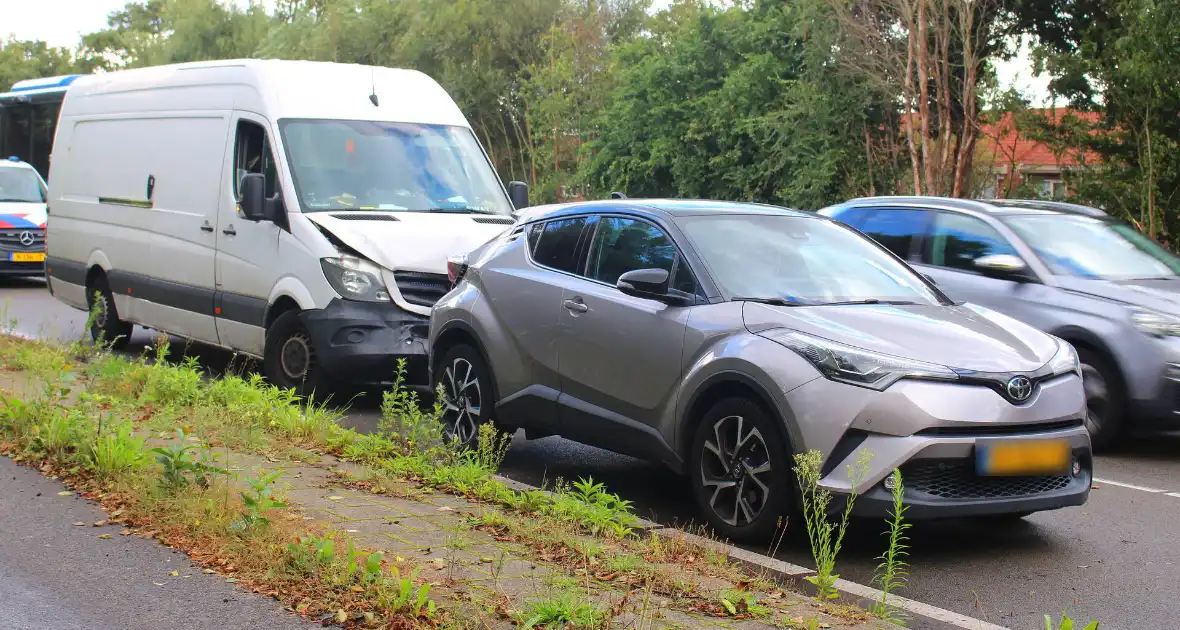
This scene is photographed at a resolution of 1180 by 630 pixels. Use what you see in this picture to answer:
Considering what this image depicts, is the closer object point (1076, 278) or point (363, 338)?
point (1076, 278)

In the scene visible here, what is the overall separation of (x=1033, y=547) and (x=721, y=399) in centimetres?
167

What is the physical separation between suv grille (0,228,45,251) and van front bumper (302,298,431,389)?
14.2 metres

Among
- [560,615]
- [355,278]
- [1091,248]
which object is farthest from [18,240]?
[560,615]

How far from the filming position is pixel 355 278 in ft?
31.4

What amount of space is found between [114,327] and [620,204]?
24.2 feet

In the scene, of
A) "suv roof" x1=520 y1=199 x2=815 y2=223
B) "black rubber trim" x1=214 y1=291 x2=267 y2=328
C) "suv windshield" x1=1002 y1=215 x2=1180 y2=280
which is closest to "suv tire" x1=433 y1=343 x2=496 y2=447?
"suv roof" x1=520 y1=199 x2=815 y2=223

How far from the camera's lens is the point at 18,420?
25.0 feet

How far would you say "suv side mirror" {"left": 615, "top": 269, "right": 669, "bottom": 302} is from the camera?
6434 mm

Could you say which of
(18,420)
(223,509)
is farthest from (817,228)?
(18,420)

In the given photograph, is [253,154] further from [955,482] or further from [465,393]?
[955,482]

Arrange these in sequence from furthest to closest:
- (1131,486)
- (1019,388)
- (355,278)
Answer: (355,278) < (1131,486) < (1019,388)

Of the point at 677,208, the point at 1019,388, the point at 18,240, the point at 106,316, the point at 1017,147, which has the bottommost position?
the point at 18,240

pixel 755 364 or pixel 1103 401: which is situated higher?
pixel 755 364

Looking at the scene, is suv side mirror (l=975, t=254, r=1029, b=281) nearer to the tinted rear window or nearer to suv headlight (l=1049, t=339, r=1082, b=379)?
suv headlight (l=1049, t=339, r=1082, b=379)
